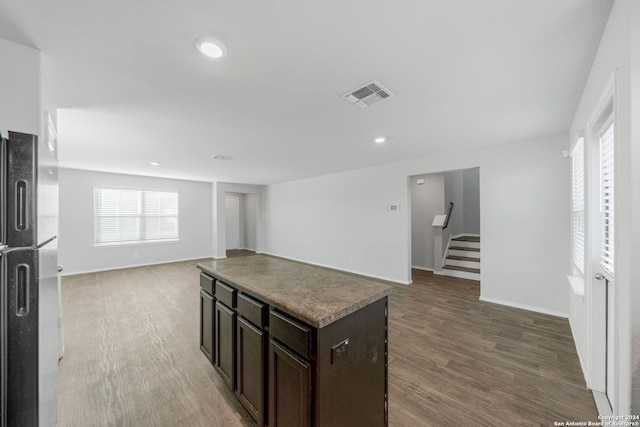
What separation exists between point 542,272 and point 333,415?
12.1 feet

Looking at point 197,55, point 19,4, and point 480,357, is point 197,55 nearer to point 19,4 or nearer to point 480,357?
point 19,4

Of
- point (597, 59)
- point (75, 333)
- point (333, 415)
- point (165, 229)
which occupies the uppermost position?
point (597, 59)

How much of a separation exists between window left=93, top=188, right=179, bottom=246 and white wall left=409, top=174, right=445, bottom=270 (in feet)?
22.1

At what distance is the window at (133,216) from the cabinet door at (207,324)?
555 centimetres

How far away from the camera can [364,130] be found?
301 centimetres

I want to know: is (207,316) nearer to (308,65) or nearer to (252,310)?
(252,310)

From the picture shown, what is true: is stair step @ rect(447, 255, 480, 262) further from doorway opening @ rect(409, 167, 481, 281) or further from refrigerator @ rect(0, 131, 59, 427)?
refrigerator @ rect(0, 131, 59, 427)

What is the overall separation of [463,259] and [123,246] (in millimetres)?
8332

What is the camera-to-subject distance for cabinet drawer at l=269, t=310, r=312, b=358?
45.0 inches

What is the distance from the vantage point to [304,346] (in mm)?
1147

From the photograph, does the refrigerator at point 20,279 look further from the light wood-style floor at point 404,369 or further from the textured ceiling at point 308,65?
the light wood-style floor at point 404,369

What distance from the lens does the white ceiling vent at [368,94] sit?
1.97m

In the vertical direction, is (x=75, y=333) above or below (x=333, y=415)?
below

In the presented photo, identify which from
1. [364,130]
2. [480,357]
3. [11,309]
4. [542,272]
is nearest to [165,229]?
[364,130]
